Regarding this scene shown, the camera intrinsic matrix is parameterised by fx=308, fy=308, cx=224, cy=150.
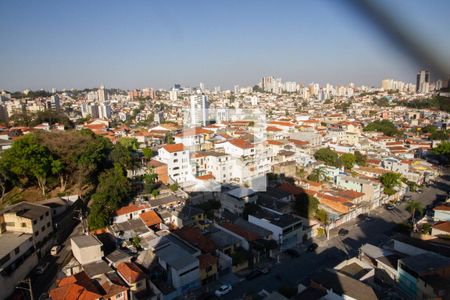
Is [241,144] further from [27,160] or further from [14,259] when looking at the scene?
[14,259]

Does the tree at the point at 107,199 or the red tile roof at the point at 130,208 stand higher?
the tree at the point at 107,199

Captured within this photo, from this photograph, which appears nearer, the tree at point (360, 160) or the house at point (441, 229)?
the house at point (441, 229)

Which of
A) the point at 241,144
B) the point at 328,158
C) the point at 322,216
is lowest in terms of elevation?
the point at 322,216

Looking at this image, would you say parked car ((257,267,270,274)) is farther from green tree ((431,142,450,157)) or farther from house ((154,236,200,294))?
green tree ((431,142,450,157))

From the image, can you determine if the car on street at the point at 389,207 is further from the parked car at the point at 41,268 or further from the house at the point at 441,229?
the parked car at the point at 41,268

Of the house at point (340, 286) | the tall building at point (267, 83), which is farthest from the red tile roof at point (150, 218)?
the tall building at point (267, 83)

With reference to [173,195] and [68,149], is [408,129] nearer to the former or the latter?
[173,195]

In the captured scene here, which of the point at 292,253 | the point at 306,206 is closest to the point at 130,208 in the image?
the point at 292,253
